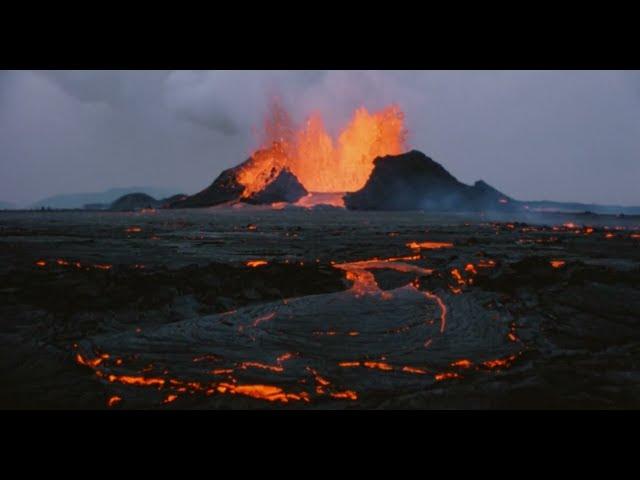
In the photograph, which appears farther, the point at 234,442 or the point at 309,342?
the point at 309,342

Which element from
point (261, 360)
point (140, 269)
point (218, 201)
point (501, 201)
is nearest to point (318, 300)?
point (261, 360)

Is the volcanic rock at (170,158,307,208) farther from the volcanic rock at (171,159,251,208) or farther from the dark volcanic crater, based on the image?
the dark volcanic crater

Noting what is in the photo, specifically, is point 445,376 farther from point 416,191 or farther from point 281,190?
point 281,190

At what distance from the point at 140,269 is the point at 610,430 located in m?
13.4

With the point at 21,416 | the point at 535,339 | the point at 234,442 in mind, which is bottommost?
the point at 535,339

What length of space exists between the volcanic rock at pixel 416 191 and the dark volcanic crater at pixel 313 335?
4582 inches

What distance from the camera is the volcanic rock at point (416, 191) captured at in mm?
130375

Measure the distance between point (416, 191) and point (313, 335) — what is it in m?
133

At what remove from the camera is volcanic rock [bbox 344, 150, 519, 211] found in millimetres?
130375

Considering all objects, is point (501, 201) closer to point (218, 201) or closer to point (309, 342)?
point (218, 201)

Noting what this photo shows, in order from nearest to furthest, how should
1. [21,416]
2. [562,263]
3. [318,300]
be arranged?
[21,416] → [318,300] → [562,263]

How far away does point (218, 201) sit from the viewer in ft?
520

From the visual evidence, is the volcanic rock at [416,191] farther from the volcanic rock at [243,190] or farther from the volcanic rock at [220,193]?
the volcanic rock at [220,193]

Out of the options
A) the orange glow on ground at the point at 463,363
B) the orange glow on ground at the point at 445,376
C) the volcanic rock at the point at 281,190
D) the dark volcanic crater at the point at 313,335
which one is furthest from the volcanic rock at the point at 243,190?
the orange glow on ground at the point at 445,376
